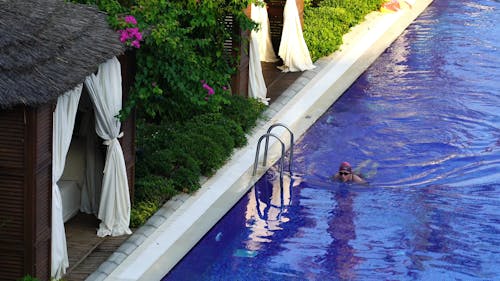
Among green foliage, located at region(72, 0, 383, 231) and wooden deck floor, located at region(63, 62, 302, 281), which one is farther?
green foliage, located at region(72, 0, 383, 231)

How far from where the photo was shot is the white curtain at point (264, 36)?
23.4 meters

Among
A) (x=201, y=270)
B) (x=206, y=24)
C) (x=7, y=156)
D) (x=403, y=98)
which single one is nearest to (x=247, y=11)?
(x=206, y=24)

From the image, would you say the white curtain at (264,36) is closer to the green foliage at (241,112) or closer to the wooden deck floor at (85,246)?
the green foliage at (241,112)

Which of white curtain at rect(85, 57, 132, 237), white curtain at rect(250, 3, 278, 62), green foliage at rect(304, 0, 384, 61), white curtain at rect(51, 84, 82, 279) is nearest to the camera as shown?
white curtain at rect(51, 84, 82, 279)

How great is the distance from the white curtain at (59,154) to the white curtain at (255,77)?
7.57 meters

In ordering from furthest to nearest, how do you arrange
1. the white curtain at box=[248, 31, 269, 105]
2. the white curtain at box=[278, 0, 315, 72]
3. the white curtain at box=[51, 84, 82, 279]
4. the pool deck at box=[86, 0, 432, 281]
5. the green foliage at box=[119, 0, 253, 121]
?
1. the white curtain at box=[278, 0, 315, 72]
2. the white curtain at box=[248, 31, 269, 105]
3. the green foliage at box=[119, 0, 253, 121]
4. the pool deck at box=[86, 0, 432, 281]
5. the white curtain at box=[51, 84, 82, 279]

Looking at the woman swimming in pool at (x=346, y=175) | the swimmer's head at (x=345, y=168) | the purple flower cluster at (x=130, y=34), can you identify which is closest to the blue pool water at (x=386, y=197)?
the woman swimming in pool at (x=346, y=175)

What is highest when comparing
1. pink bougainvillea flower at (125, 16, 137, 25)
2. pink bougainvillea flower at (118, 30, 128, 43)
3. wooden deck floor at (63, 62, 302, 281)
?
pink bougainvillea flower at (125, 16, 137, 25)

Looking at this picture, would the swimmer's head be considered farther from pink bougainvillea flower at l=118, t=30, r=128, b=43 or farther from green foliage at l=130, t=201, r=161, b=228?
pink bougainvillea flower at l=118, t=30, r=128, b=43

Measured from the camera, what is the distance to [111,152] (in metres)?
15.4

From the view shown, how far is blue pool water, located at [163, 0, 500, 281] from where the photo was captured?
15.4 metres

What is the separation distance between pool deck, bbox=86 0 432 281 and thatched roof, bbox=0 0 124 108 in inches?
104

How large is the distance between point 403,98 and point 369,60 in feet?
9.06

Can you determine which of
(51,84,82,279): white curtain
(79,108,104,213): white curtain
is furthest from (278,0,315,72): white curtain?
(51,84,82,279): white curtain
